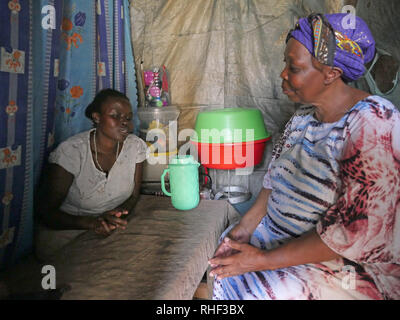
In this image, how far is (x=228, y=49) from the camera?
245 centimetres

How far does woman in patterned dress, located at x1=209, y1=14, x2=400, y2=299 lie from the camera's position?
941 mm

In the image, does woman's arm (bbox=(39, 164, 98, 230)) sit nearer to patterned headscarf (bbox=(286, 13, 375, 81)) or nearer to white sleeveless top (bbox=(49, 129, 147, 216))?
white sleeveless top (bbox=(49, 129, 147, 216))

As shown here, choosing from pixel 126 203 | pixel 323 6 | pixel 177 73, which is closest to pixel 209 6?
pixel 177 73

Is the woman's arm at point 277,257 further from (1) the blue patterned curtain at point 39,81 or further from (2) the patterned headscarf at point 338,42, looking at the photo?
(1) the blue patterned curtain at point 39,81

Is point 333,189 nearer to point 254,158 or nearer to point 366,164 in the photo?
point 366,164

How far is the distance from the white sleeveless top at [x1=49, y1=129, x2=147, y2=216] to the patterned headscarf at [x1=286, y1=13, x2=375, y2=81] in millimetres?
1171

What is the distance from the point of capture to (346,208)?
965 millimetres

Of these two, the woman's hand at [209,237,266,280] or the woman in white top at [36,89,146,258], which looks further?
the woman in white top at [36,89,146,258]

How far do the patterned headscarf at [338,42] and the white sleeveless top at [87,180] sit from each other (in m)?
1.17

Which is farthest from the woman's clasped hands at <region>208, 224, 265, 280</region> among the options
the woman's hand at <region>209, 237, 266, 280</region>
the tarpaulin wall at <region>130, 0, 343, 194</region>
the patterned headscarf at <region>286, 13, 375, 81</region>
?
the tarpaulin wall at <region>130, 0, 343, 194</region>

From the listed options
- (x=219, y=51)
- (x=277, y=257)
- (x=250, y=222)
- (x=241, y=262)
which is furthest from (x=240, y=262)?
(x=219, y=51)

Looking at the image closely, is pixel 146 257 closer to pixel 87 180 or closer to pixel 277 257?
pixel 277 257

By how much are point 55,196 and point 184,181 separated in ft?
2.23

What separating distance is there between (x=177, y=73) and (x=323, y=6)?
1205mm
